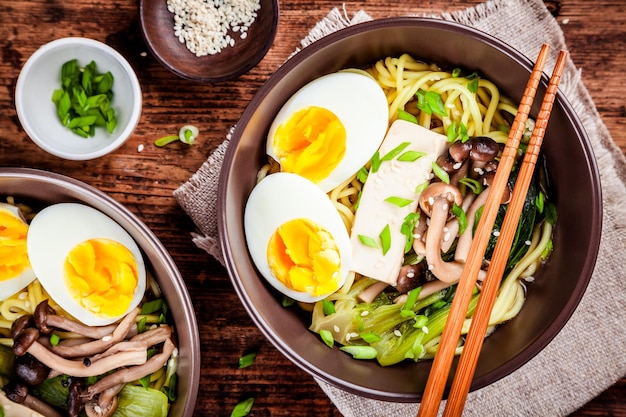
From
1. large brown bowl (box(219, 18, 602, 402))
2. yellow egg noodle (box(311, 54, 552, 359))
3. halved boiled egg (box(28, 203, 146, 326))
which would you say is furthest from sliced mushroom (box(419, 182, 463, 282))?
halved boiled egg (box(28, 203, 146, 326))

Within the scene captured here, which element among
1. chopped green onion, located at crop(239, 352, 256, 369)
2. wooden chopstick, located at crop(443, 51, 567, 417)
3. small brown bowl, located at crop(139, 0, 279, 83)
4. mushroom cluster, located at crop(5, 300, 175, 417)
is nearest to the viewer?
wooden chopstick, located at crop(443, 51, 567, 417)

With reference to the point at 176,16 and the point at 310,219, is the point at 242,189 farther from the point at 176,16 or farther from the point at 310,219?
the point at 176,16

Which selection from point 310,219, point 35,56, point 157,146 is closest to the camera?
point 310,219

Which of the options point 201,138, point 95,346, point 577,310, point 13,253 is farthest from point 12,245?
point 577,310

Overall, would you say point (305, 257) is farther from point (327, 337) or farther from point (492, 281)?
point (492, 281)

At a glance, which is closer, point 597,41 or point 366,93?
point 366,93

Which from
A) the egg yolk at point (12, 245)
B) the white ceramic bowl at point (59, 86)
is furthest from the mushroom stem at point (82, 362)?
the white ceramic bowl at point (59, 86)

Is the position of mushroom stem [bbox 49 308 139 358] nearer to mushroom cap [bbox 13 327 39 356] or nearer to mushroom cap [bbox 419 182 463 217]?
mushroom cap [bbox 13 327 39 356]

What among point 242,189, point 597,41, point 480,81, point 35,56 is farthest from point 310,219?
point 597,41
